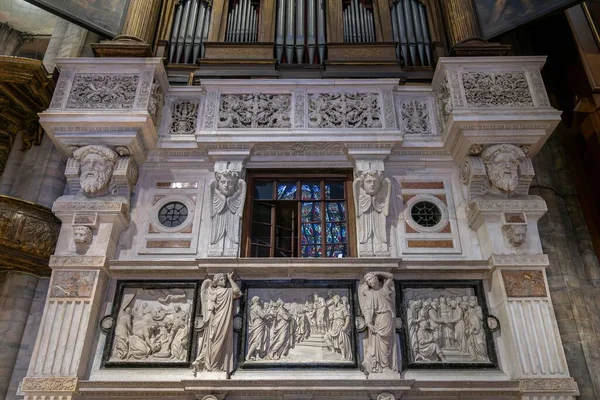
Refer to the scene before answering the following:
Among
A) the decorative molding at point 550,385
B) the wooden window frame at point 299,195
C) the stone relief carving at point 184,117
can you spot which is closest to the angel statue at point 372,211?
the wooden window frame at point 299,195

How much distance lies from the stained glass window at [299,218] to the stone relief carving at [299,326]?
73 centimetres

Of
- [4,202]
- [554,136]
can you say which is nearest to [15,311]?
[4,202]

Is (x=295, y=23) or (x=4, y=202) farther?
(x=295, y=23)

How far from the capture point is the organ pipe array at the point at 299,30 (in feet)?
33.7

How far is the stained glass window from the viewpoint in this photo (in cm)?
812

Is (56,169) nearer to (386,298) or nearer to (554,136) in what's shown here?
(386,298)

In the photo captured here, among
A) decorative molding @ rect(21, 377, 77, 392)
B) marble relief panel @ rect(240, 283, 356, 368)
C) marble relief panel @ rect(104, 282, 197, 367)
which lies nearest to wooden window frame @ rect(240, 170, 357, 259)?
marble relief panel @ rect(240, 283, 356, 368)

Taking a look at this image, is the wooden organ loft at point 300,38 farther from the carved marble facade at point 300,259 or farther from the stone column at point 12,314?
the stone column at point 12,314

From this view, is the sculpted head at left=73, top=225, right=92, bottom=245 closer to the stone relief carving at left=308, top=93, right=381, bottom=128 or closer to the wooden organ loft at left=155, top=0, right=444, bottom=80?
the wooden organ loft at left=155, top=0, right=444, bottom=80

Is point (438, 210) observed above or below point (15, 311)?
above

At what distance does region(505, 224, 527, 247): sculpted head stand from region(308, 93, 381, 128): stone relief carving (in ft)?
8.34

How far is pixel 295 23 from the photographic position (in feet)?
35.4

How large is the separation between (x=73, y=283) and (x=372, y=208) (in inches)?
171

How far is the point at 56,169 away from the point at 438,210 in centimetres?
666
